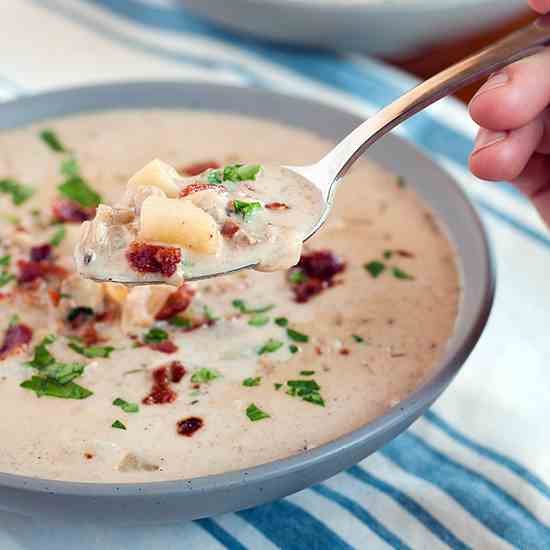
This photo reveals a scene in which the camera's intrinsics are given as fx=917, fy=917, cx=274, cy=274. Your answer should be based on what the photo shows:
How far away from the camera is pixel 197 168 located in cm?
237

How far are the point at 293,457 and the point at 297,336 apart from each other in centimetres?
42

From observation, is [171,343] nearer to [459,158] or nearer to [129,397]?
[129,397]

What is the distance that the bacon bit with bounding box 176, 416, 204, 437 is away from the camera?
1.66 m

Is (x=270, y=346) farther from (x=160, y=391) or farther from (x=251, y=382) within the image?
(x=160, y=391)

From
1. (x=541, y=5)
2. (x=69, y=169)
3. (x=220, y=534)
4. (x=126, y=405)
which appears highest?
(x=541, y=5)

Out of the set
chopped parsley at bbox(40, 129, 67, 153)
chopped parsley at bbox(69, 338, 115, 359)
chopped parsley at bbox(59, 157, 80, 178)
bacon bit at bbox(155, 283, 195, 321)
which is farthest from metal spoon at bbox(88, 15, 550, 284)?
chopped parsley at bbox(40, 129, 67, 153)

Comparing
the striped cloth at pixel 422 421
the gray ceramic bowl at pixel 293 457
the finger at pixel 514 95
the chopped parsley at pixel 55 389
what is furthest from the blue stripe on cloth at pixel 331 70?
the chopped parsley at pixel 55 389

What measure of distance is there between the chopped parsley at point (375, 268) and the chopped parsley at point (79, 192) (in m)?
0.69

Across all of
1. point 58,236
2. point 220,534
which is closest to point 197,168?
point 58,236

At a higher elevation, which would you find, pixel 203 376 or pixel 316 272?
pixel 316 272

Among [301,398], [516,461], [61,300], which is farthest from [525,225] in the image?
[61,300]

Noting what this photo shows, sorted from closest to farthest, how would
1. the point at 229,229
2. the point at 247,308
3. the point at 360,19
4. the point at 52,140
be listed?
the point at 229,229 < the point at 247,308 < the point at 52,140 < the point at 360,19

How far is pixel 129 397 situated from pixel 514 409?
870 millimetres

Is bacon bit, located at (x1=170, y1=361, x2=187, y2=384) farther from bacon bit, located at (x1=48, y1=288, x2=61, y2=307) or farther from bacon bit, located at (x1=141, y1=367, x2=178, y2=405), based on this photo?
bacon bit, located at (x1=48, y1=288, x2=61, y2=307)
